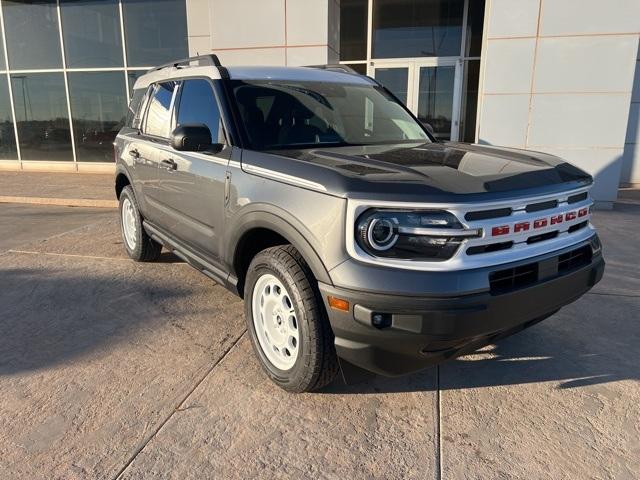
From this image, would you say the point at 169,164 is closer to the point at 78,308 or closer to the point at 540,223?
the point at 78,308

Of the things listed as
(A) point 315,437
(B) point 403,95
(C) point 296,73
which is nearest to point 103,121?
(B) point 403,95

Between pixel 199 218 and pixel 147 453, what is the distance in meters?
1.73

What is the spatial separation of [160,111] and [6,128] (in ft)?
41.8

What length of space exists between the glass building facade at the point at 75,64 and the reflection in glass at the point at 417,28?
16.2ft

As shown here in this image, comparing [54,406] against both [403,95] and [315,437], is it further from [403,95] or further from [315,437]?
[403,95]

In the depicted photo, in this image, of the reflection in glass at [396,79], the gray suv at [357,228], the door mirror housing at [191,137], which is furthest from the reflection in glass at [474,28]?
the door mirror housing at [191,137]

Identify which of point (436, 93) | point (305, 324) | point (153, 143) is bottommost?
point (305, 324)

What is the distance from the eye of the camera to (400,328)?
2.28 metres

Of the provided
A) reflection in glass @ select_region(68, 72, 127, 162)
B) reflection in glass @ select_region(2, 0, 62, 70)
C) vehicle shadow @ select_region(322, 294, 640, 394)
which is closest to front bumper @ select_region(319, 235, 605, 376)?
vehicle shadow @ select_region(322, 294, 640, 394)

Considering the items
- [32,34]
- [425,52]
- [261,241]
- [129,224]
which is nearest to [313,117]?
→ [261,241]

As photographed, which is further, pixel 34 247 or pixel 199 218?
pixel 34 247

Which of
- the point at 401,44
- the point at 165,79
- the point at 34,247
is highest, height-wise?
the point at 401,44

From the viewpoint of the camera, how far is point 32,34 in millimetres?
13836

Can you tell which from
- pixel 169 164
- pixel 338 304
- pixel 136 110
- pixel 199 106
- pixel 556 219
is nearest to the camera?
pixel 338 304
